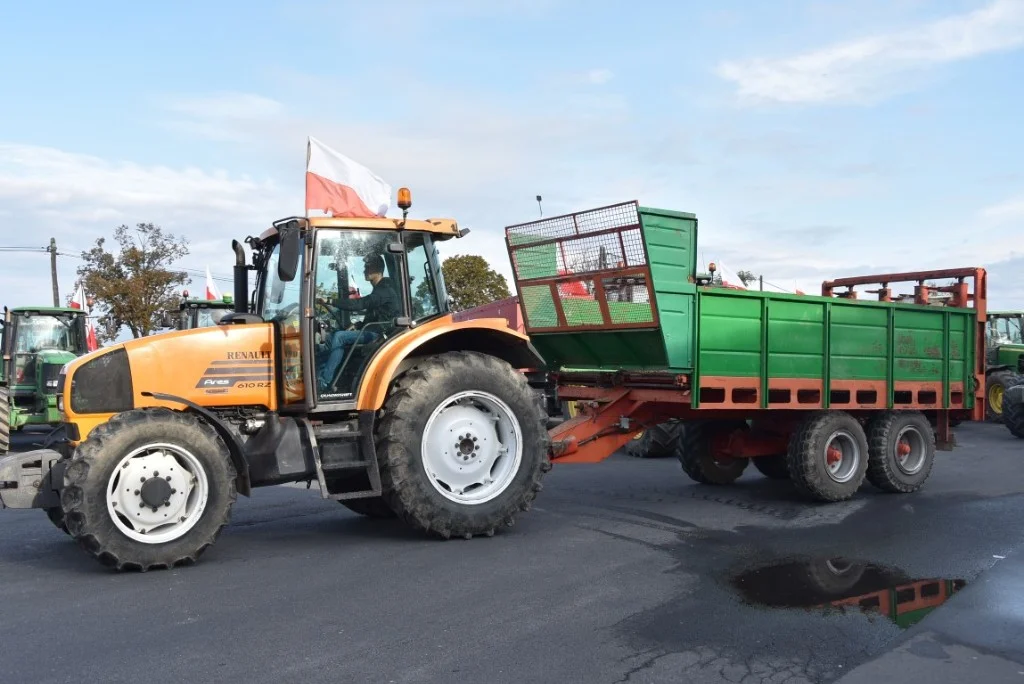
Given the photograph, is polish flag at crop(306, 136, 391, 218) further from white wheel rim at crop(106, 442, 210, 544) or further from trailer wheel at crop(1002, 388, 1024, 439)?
trailer wheel at crop(1002, 388, 1024, 439)

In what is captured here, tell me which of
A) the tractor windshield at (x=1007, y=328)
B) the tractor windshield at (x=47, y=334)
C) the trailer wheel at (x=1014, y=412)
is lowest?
the trailer wheel at (x=1014, y=412)

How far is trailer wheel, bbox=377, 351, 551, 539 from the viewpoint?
271 inches

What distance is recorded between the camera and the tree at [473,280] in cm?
2759

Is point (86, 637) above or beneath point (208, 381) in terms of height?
beneath

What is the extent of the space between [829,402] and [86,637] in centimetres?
672

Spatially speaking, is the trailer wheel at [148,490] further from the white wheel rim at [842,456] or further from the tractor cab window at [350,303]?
the white wheel rim at [842,456]

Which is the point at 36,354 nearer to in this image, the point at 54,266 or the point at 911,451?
the point at 911,451

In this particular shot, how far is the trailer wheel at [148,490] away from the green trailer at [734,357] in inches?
128

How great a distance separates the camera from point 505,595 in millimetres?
5520

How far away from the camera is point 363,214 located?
24.4ft

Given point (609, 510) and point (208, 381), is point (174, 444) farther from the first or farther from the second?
point (609, 510)

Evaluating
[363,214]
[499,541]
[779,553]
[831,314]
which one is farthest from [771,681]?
[831,314]

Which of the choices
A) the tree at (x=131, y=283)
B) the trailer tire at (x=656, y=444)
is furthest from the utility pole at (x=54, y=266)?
the trailer tire at (x=656, y=444)

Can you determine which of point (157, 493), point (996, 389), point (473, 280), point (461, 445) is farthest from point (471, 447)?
point (473, 280)
